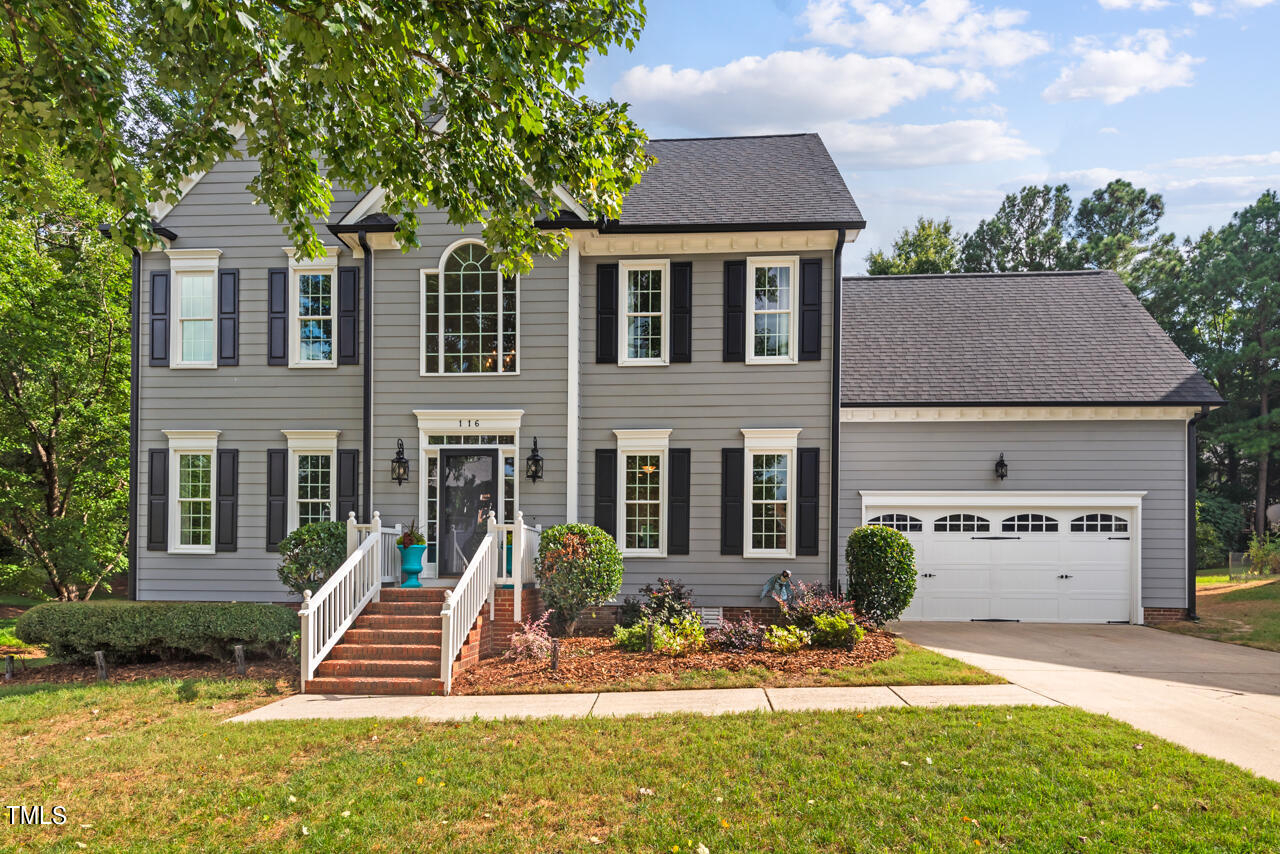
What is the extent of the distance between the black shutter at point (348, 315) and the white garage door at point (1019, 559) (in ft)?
29.9

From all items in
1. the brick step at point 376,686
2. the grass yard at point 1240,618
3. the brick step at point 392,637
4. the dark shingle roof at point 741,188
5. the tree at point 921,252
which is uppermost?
the tree at point 921,252

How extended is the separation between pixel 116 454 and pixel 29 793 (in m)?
14.5

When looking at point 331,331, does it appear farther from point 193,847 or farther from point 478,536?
point 193,847

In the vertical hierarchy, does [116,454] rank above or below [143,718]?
above

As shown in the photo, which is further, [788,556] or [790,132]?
[790,132]

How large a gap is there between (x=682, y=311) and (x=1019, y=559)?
733cm

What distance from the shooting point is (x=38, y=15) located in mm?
5875

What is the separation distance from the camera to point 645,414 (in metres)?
12.1

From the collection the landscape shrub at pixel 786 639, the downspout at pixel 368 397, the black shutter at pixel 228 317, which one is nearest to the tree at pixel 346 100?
the downspout at pixel 368 397

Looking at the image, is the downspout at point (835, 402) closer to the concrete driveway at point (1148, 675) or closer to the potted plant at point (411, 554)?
the concrete driveway at point (1148, 675)

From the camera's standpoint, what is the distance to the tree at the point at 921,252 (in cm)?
3328

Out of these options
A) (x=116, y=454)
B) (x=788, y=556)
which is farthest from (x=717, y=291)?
(x=116, y=454)

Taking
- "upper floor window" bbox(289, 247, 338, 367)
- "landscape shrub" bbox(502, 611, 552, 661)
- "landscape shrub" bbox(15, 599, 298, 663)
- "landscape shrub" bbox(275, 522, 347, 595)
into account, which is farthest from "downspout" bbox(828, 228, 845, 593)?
"upper floor window" bbox(289, 247, 338, 367)

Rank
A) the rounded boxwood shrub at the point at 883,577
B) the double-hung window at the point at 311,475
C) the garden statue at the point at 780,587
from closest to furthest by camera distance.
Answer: the rounded boxwood shrub at the point at 883,577
the garden statue at the point at 780,587
the double-hung window at the point at 311,475
